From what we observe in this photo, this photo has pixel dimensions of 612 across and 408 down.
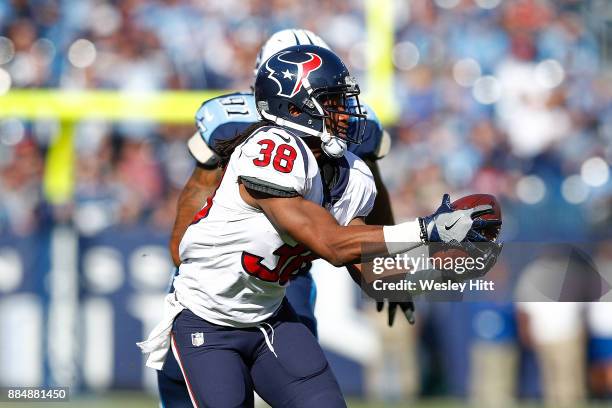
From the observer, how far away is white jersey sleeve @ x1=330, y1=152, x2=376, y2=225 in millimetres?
3631

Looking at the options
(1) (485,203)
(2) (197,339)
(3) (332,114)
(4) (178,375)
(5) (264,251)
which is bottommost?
(4) (178,375)

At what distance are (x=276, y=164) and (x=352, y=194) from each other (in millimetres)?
451

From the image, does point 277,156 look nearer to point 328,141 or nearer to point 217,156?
point 328,141

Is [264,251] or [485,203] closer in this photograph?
[485,203]

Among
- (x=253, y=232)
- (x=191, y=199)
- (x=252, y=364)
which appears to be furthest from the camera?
(x=191, y=199)

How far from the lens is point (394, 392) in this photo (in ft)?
25.1

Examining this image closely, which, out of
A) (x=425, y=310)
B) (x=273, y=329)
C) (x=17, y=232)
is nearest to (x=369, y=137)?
(x=273, y=329)

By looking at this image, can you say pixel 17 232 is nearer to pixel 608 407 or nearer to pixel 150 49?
pixel 150 49

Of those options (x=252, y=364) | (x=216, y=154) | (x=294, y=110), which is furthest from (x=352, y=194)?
(x=216, y=154)

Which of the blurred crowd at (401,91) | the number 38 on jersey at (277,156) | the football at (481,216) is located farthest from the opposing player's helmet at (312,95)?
the blurred crowd at (401,91)

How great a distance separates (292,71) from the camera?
3646mm

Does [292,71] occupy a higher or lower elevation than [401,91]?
lower

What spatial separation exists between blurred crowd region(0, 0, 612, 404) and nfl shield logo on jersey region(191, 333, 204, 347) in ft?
13.7

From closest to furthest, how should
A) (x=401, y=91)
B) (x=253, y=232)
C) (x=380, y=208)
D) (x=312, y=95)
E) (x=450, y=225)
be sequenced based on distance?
(x=450, y=225)
(x=253, y=232)
(x=312, y=95)
(x=380, y=208)
(x=401, y=91)
